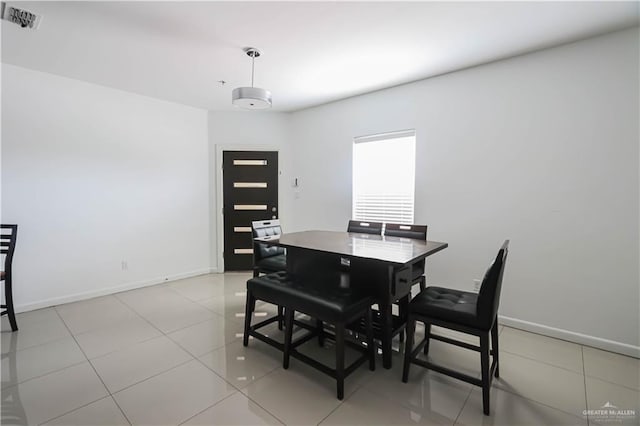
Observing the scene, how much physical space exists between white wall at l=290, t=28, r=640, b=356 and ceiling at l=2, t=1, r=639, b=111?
9.9 inches

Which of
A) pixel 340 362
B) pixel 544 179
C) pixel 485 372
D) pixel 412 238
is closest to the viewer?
pixel 485 372

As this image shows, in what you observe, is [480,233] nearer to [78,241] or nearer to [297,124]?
[297,124]

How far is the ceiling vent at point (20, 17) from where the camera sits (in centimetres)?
216

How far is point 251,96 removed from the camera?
2.55 meters

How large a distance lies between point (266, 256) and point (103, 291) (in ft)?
7.76

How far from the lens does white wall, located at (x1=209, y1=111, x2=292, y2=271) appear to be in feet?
15.6

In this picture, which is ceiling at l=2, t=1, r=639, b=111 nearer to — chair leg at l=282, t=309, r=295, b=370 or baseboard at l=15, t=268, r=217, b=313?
chair leg at l=282, t=309, r=295, b=370

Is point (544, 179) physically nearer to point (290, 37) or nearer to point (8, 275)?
point (290, 37)

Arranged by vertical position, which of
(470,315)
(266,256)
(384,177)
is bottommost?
(470,315)

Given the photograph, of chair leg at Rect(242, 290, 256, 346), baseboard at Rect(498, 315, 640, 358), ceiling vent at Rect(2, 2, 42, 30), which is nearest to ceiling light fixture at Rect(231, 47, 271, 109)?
ceiling vent at Rect(2, 2, 42, 30)

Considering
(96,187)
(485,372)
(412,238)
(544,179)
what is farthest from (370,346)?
(96,187)

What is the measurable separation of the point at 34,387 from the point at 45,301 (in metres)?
1.87

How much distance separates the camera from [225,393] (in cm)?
192

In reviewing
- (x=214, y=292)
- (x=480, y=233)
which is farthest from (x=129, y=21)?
(x=480, y=233)
